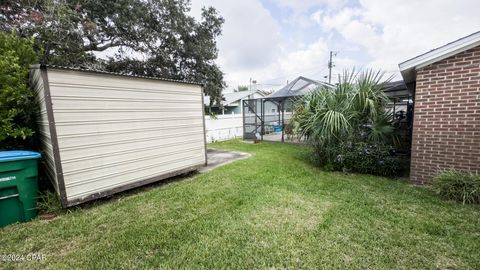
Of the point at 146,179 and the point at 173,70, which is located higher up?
the point at 173,70

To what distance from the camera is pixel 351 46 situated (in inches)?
503

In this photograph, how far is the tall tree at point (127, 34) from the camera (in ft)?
16.0

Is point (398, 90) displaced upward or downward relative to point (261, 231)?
upward

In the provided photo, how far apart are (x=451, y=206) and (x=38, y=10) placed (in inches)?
360

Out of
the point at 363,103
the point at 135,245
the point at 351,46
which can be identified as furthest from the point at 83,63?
the point at 351,46

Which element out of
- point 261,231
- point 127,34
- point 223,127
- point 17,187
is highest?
point 127,34

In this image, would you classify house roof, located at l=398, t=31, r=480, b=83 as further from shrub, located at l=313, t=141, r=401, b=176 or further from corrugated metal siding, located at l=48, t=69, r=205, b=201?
corrugated metal siding, located at l=48, t=69, r=205, b=201

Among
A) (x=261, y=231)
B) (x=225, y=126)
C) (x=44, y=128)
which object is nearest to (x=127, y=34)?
(x=44, y=128)

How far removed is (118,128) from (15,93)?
148 centimetres

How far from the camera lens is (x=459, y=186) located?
3.24 metres

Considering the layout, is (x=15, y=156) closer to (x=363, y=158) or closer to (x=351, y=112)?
(x=351, y=112)

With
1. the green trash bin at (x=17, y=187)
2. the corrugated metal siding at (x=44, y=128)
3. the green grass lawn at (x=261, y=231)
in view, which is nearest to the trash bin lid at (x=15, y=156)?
the green trash bin at (x=17, y=187)

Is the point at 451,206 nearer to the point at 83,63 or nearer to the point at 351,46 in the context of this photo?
the point at 83,63

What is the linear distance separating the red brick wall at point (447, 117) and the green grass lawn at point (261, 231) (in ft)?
2.18
